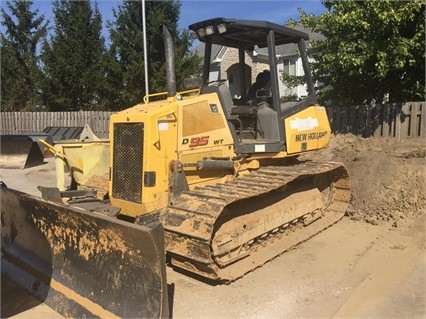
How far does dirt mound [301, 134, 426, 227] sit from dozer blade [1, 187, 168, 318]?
443 centimetres

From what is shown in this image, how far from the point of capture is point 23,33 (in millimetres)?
24500

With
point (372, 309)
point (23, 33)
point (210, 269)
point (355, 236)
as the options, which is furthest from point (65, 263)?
point (23, 33)

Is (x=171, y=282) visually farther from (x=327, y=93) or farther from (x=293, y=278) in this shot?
(x=327, y=93)

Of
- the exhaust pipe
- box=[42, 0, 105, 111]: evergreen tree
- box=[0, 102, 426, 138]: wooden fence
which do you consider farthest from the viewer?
box=[42, 0, 105, 111]: evergreen tree

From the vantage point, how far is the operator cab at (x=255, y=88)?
5.48 metres

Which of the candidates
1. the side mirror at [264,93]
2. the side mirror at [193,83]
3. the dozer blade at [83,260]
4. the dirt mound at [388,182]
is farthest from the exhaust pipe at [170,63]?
the dirt mound at [388,182]

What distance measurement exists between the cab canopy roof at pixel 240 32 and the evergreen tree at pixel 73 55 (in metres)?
15.1

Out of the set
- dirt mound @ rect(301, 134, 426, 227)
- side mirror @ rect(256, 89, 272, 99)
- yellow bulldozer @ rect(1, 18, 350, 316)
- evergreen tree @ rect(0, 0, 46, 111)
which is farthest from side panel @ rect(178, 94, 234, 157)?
evergreen tree @ rect(0, 0, 46, 111)

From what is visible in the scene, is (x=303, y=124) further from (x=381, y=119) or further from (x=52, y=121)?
(x=52, y=121)

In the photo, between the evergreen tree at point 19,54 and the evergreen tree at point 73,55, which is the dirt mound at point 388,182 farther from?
the evergreen tree at point 19,54

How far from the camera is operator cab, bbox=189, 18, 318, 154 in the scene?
18.0ft

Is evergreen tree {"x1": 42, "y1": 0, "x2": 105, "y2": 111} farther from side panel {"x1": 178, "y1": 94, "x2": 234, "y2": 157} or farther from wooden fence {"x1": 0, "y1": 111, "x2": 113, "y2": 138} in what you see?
side panel {"x1": 178, "y1": 94, "x2": 234, "y2": 157}

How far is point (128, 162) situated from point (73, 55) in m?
17.2

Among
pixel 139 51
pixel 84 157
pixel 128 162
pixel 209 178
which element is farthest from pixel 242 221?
pixel 139 51
